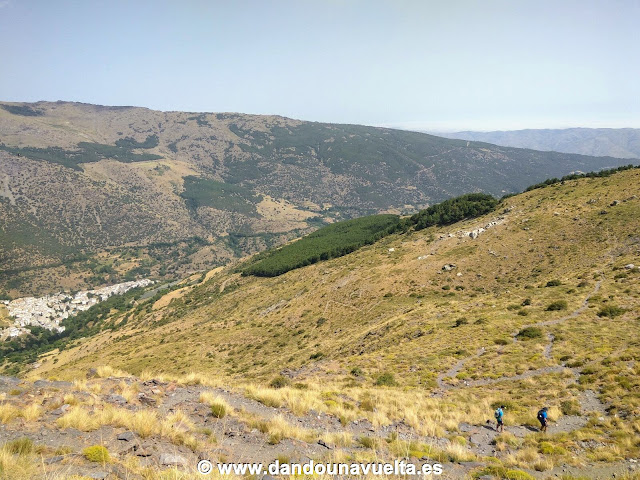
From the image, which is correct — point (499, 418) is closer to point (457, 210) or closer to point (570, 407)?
point (570, 407)

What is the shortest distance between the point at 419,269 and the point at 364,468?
36.8 m

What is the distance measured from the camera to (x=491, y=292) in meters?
35.1

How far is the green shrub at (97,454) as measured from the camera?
7078 millimetres

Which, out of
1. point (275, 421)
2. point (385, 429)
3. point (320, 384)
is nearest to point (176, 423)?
point (275, 421)

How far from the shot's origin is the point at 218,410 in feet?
35.9

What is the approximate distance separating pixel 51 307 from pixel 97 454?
16861 cm

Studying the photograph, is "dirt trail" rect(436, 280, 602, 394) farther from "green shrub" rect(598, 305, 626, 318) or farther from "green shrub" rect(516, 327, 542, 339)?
"green shrub" rect(598, 305, 626, 318)

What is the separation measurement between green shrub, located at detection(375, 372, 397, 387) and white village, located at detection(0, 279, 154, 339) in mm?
141079

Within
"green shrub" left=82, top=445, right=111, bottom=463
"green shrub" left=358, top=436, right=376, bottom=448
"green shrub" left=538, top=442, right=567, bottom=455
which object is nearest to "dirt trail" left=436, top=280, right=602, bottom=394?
"green shrub" left=538, top=442, right=567, bottom=455

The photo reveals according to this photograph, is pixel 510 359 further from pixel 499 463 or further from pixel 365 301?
pixel 365 301

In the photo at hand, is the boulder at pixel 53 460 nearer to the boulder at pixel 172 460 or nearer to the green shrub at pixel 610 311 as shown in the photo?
the boulder at pixel 172 460

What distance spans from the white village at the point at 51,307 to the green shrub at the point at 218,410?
472 feet

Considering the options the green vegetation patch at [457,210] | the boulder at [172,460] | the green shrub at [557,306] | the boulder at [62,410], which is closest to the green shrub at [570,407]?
the green shrub at [557,306]

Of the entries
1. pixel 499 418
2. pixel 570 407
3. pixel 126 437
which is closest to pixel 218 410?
pixel 126 437
